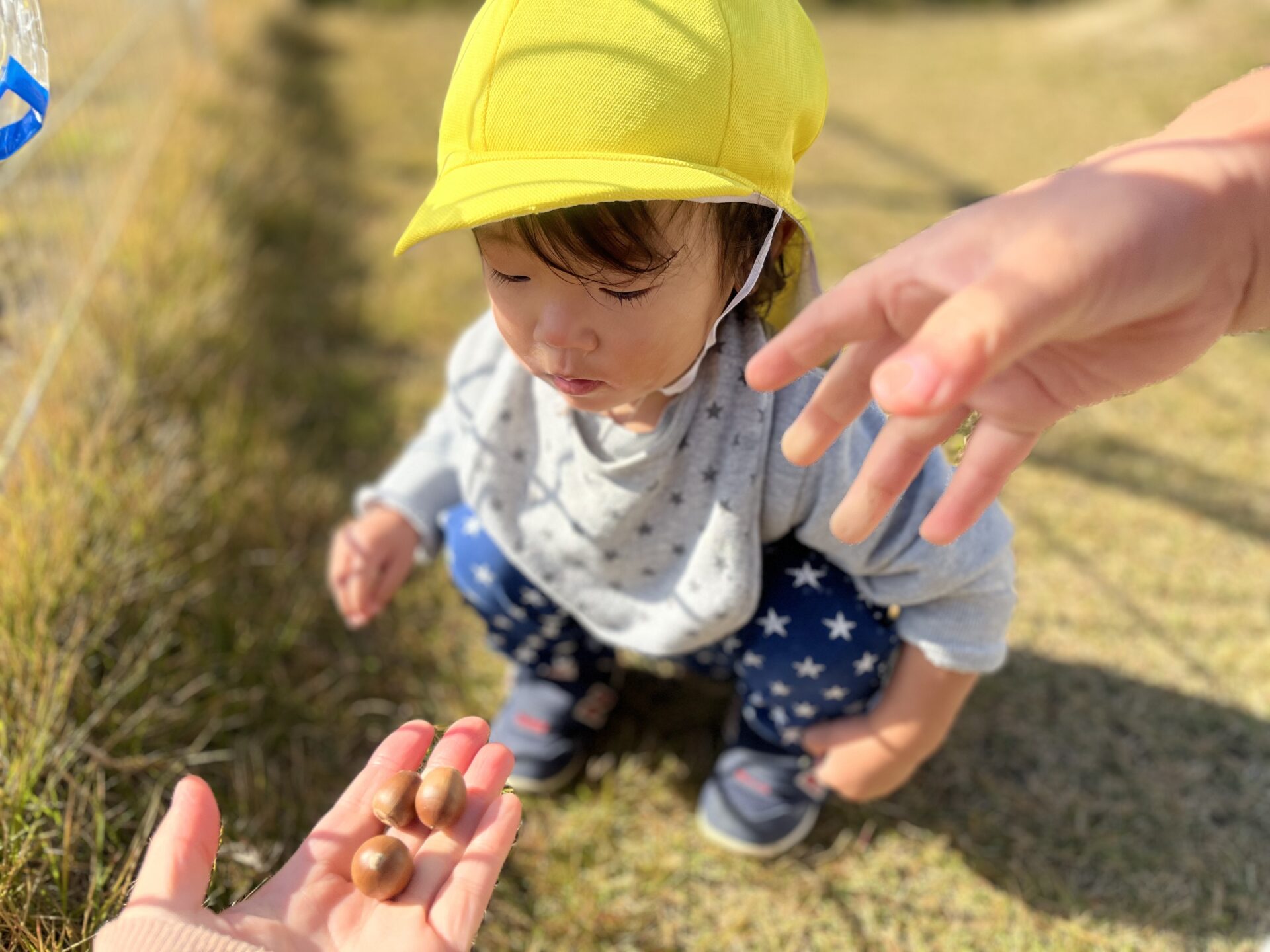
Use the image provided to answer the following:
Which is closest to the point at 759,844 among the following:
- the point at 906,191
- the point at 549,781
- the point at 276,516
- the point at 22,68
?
the point at 549,781

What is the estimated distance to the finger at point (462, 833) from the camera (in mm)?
1081

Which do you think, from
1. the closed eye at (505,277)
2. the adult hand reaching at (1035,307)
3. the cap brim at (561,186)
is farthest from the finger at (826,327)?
the closed eye at (505,277)

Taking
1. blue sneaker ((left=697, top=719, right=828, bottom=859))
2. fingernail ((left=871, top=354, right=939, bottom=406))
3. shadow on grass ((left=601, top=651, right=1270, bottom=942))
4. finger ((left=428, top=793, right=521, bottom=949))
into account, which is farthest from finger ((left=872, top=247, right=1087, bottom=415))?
shadow on grass ((left=601, top=651, right=1270, bottom=942))

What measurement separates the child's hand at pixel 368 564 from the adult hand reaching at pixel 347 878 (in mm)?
407

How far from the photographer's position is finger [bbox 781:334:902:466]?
2.63 ft

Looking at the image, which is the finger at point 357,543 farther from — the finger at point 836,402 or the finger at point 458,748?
the finger at point 836,402

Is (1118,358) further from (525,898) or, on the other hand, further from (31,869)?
(31,869)

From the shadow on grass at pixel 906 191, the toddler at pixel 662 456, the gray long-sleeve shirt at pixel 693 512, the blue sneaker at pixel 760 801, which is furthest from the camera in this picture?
the shadow on grass at pixel 906 191


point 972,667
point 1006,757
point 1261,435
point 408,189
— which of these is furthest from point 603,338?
point 408,189

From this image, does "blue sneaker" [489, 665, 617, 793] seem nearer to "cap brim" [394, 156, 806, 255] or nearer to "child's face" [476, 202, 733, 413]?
"child's face" [476, 202, 733, 413]

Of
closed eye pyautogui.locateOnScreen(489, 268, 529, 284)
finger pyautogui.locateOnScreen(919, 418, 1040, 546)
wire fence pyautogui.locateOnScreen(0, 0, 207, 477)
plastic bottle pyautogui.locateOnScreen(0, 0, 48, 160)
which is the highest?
plastic bottle pyautogui.locateOnScreen(0, 0, 48, 160)

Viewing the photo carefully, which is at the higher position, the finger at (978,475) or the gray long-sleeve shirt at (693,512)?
the finger at (978,475)

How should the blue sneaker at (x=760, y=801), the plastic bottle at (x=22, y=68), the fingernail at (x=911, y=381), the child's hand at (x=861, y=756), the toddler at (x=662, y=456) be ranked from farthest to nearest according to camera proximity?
the blue sneaker at (x=760, y=801), the child's hand at (x=861, y=756), the toddler at (x=662, y=456), the plastic bottle at (x=22, y=68), the fingernail at (x=911, y=381)

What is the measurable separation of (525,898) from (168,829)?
613 mm
